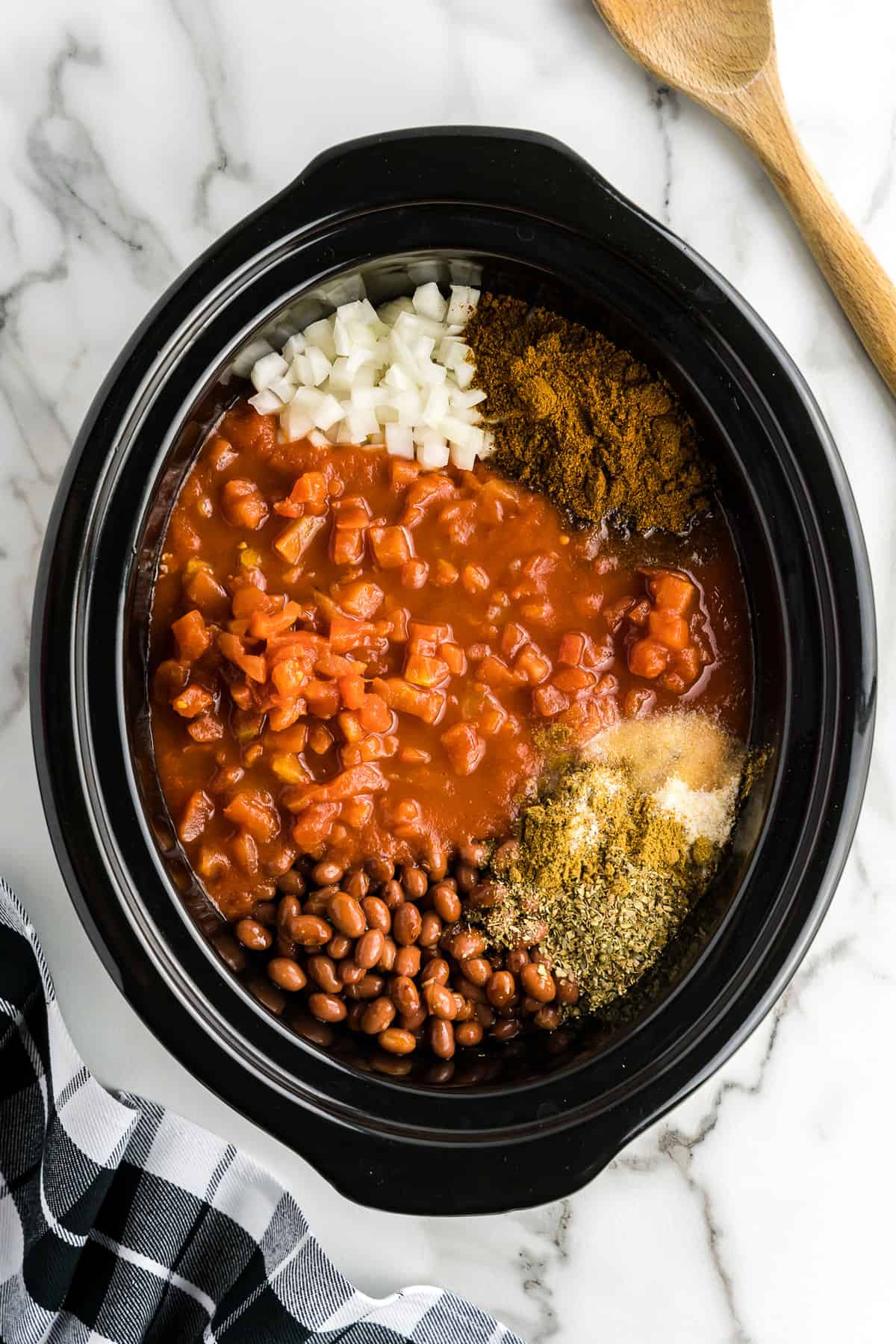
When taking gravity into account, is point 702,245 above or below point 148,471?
above

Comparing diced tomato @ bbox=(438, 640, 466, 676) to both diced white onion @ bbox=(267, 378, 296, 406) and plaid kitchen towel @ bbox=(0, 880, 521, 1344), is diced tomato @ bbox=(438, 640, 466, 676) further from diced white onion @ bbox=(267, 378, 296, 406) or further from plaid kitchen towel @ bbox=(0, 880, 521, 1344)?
plaid kitchen towel @ bbox=(0, 880, 521, 1344)

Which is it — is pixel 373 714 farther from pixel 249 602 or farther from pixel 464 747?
pixel 249 602

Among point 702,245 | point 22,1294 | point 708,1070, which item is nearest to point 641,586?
point 702,245

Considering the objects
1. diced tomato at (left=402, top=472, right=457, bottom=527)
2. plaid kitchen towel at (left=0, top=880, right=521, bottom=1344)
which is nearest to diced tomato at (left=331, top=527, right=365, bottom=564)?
diced tomato at (left=402, top=472, right=457, bottom=527)

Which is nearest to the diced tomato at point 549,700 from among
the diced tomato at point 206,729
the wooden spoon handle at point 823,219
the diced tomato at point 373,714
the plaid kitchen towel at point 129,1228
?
the diced tomato at point 373,714

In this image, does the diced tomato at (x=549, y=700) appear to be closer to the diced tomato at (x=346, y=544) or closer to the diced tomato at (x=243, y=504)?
the diced tomato at (x=346, y=544)

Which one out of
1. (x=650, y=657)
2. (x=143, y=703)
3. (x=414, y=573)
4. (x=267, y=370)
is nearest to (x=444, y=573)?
(x=414, y=573)

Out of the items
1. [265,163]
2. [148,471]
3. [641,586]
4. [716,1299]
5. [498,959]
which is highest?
[265,163]

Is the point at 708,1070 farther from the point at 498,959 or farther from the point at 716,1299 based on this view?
the point at 716,1299
